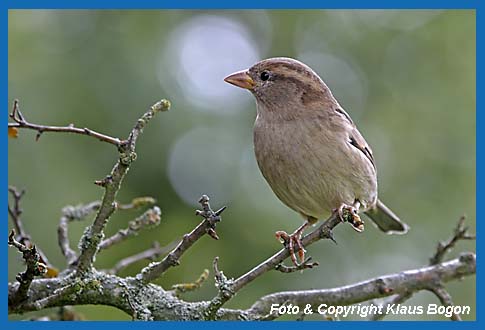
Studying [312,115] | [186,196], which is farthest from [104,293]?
[186,196]

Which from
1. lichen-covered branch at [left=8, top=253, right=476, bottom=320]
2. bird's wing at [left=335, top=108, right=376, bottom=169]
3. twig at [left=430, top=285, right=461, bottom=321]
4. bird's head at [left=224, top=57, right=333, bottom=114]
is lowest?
lichen-covered branch at [left=8, top=253, right=476, bottom=320]

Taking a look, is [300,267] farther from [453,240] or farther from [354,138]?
[354,138]

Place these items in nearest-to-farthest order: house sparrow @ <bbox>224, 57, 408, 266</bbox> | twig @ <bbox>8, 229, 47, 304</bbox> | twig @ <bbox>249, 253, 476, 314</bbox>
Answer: twig @ <bbox>8, 229, 47, 304</bbox>, twig @ <bbox>249, 253, 476, 314</bbox>, house sparrow @ <bbox>224, 57, 408, 266</bbox>

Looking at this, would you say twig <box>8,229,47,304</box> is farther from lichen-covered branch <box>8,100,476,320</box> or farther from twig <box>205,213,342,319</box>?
twig <box>205,213,342,319</box>

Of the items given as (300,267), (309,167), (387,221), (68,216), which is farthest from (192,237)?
(387,221)

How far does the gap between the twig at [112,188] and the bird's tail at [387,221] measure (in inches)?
107

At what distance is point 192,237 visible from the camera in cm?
332

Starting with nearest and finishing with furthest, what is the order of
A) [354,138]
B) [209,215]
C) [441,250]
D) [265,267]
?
1. [209,215]
2. [265,267]
3. [441,250]
4. [354,138]

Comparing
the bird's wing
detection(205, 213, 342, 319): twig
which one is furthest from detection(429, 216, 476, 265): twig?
detection(205, 213, 342, 319): twig

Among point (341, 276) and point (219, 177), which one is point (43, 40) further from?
point (341, 276)

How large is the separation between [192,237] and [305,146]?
55.1 inches

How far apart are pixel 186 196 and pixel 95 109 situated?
1.46 metres

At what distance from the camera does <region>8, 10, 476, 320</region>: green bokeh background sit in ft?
21.9

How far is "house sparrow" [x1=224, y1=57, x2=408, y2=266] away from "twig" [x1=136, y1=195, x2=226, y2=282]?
0.77m
